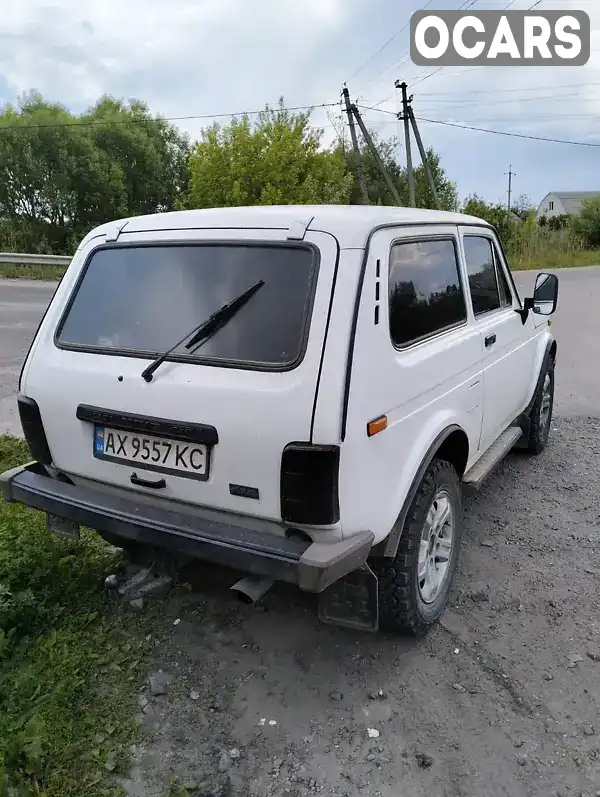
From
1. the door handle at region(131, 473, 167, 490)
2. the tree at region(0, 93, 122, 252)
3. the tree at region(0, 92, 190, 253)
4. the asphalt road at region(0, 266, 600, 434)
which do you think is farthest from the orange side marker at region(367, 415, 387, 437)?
the tree at region(0, 93, 122, 252)

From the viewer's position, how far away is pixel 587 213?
1813 inches

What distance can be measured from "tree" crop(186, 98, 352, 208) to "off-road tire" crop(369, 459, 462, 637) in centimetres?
2702

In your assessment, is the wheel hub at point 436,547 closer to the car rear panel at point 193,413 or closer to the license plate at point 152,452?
the car rear panel at point 193,413

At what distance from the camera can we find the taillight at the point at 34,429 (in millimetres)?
2898

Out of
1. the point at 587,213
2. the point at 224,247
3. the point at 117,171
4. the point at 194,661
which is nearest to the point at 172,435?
the point at 224,247

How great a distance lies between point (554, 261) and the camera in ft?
103

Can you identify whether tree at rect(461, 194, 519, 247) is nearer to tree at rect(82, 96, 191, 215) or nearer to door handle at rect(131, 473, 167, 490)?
tree at rect(82, 96, 191, 215)

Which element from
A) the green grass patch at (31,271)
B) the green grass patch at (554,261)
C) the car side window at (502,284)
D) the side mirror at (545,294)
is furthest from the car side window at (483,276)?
the green grass patch at (554,261)

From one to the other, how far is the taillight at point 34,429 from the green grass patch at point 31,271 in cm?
1514

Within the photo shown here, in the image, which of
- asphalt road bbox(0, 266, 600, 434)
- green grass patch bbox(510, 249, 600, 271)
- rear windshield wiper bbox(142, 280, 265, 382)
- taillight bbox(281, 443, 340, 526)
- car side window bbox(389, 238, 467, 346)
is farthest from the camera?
green grass patch bbox(510, 249, 600, 271)

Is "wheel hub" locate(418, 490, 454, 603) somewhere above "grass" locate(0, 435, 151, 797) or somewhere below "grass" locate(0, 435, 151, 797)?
above

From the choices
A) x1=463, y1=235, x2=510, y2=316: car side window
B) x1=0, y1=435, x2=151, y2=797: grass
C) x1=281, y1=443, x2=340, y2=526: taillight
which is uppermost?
x1=463, y1=235, x2=510, y2=316: car side window

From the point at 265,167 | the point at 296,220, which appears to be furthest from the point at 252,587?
the point at 265,167

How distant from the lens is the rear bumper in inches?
86.9
